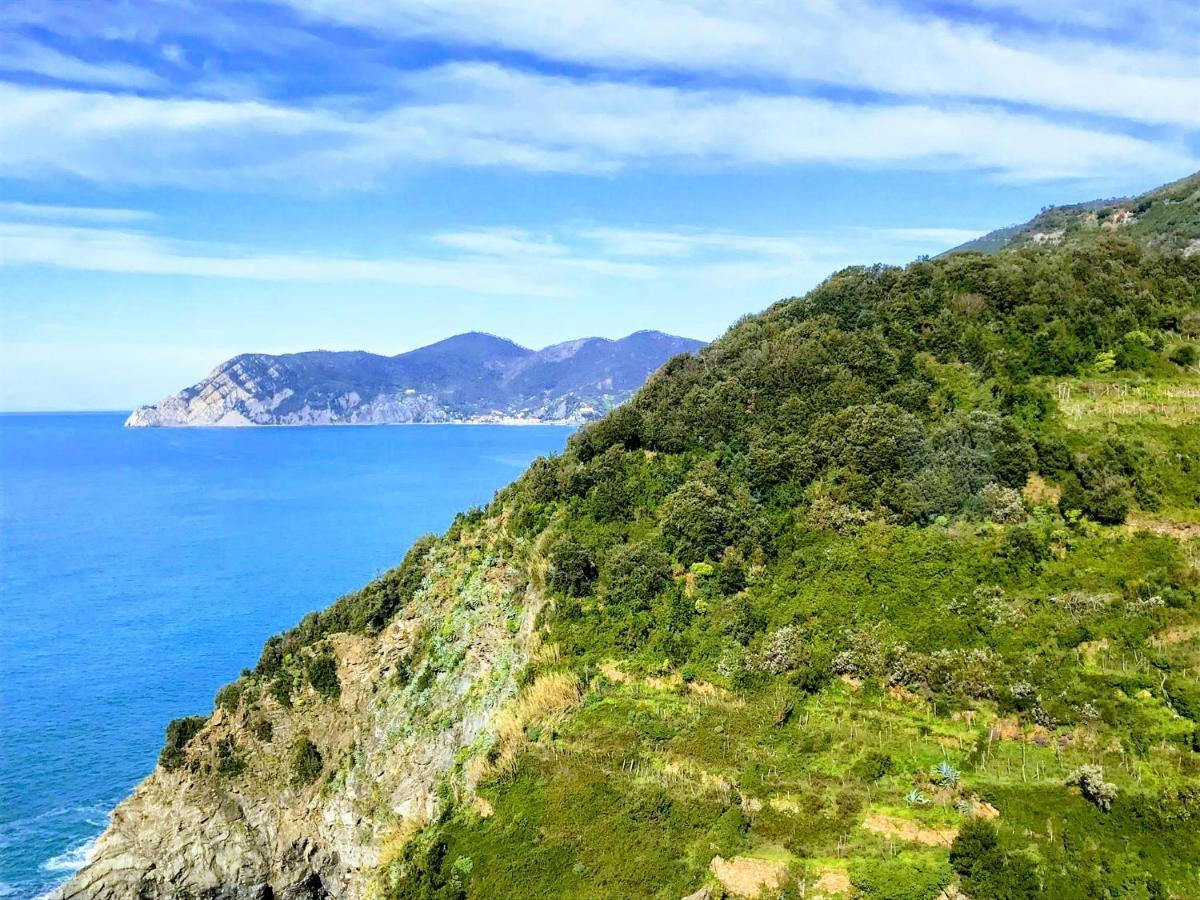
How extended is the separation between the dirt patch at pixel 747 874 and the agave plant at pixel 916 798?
120 inches

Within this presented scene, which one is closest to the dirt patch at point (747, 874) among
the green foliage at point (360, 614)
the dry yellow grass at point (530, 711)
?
the dry yellow grass at point (530, 711)

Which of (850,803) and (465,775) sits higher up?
(850,803)

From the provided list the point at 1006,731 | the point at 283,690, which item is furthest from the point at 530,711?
the point at 283,690

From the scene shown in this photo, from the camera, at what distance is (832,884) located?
1424 cm

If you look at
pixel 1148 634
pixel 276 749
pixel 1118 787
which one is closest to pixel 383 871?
pixel 276 749

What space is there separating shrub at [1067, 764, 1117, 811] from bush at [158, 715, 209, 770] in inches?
1061

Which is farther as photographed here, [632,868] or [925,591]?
[925,591]

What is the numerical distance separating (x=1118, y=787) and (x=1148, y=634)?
4590 millimetres

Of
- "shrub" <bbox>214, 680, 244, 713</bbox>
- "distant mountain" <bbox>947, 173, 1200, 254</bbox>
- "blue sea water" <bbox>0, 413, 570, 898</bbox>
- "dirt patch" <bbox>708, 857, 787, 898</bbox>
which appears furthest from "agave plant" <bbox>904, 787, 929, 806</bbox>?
"blue sea water" <bbox>0, 413, 570, 898</bbox>

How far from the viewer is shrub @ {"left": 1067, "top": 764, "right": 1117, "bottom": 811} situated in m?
14.9

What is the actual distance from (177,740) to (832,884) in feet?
77.7

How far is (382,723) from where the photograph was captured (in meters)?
26.3

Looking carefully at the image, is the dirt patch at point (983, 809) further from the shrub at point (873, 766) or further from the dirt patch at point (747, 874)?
the dirt patch at point (747, 874)

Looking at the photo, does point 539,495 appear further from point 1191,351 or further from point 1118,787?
point 1191,351
